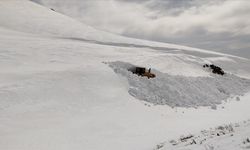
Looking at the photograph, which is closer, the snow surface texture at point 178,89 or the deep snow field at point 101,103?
the deep snow field at point 101,103

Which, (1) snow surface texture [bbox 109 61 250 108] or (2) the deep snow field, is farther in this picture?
(1) snow surface texture [bbox 109 61 250 108]

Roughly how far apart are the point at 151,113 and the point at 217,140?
1365 cm

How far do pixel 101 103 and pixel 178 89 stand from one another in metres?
10.1

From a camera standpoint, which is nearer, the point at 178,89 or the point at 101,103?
the point at 101,103

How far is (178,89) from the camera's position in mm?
33281

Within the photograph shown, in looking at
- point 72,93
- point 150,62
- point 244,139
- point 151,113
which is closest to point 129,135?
point 151,113

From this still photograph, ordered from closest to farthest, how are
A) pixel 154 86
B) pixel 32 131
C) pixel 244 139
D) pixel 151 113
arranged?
pixel 244 139 → pixel 32 131 → pixel 151 113 → pixel 154 86

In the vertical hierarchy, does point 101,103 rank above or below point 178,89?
below

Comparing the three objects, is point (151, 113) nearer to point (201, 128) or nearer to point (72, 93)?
point (201, 128)

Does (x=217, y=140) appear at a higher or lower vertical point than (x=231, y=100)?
higher

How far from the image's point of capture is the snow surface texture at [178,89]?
2973 centimetres

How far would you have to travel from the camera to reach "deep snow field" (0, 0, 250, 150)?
1919 centimetres

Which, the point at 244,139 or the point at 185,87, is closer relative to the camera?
the point at 244,139

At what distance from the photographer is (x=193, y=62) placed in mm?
51281
